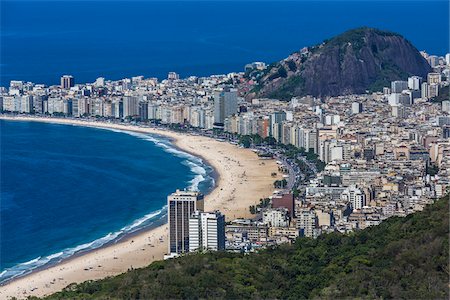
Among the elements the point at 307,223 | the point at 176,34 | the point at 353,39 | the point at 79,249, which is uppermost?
the point at 176,34

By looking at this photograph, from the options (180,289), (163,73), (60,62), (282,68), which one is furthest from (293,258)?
(60,62)

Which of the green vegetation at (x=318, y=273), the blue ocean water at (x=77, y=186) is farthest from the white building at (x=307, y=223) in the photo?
the green vegetation at (x=318, y=273)

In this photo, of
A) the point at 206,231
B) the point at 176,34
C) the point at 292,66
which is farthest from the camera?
the point at 176,34

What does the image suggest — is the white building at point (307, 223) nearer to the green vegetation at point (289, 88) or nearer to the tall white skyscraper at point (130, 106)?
the green vegetation at point (289, 88)

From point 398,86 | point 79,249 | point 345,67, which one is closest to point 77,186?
point 79,249

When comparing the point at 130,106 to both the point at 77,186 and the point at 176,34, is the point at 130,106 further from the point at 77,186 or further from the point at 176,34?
the point at 176,34

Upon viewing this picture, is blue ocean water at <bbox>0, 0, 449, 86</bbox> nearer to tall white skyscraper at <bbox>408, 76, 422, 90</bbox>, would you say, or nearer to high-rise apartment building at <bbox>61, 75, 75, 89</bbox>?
high-rise apartment building at <bbox>61, 75, 75, 89</bbox>
